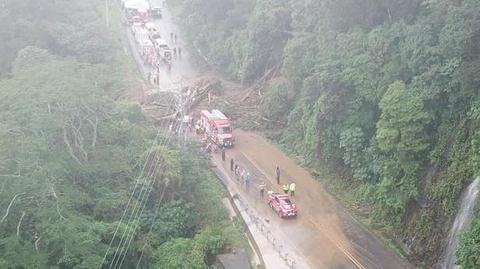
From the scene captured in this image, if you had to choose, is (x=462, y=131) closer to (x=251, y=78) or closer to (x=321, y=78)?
(x=321, y=78)

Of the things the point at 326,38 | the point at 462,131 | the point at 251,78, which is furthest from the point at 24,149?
the point at 251,78

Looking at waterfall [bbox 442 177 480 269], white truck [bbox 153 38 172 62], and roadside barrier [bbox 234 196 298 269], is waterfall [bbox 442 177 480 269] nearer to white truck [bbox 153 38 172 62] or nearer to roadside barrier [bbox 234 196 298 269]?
roadside barrier [bbox 234 196 298 269]

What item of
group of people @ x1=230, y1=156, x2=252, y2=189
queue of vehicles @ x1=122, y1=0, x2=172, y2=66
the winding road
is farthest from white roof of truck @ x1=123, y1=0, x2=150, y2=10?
group of people @ x1=230, y1=156, x2=252, y2=189

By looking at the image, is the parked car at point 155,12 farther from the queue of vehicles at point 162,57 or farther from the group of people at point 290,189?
the group of people at point 290,189

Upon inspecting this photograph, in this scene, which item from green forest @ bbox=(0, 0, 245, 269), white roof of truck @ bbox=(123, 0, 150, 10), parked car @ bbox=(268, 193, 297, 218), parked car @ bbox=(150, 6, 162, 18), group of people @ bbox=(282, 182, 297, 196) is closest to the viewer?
green forest @ bbox=(0, 0, 245, 269)

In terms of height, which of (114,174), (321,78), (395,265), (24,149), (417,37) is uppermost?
(417,37)

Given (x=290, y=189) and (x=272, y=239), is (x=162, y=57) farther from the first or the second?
(x=272, y=239)

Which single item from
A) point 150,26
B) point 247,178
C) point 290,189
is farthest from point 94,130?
point 150,26
